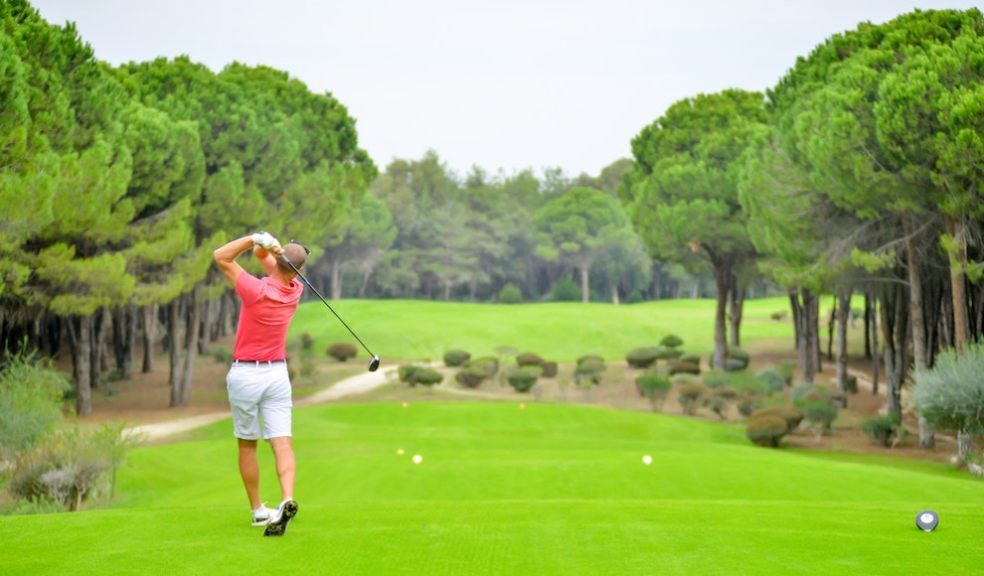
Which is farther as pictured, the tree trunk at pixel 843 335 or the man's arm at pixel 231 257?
the tree trunk at pixel 843 335

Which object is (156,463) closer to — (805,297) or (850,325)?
(805,297)

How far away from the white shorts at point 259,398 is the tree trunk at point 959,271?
2069 cm

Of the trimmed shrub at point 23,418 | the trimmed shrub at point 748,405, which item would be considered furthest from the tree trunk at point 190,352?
the trimmed shrub at point 23,418

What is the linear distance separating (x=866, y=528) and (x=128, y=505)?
1292 centimetres

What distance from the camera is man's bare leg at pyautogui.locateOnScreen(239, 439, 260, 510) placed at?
8.66 meters

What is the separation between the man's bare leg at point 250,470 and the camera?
866 centimetres

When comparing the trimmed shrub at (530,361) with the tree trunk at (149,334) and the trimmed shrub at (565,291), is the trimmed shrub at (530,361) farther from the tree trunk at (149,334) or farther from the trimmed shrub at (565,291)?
the trimmed shrub at (565,291)

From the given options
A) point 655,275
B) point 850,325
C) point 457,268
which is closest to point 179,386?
point 850,325

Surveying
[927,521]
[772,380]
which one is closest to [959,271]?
[927,521]

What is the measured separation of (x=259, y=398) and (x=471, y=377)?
40970mm

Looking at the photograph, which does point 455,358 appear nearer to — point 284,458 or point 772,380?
point 772,380

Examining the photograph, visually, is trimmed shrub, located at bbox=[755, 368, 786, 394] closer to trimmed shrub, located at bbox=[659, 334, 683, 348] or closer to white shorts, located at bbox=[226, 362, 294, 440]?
trimmed shrub, located at bbox=[659, 334, 683, 348]

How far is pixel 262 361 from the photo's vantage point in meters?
→ 8.52

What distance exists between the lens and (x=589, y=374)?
5084 centimetres
